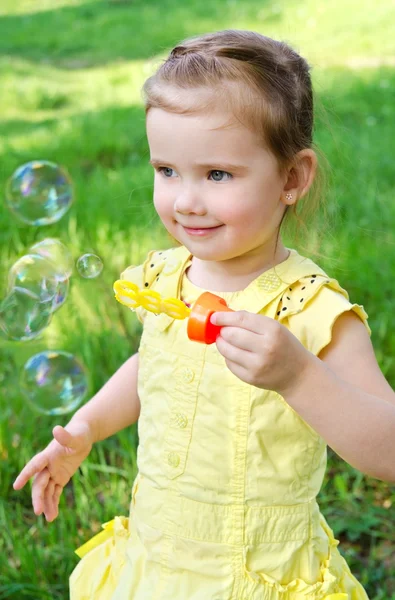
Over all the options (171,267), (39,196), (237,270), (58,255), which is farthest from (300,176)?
(39,196)

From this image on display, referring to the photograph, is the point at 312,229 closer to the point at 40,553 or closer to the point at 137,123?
the point at 40,553

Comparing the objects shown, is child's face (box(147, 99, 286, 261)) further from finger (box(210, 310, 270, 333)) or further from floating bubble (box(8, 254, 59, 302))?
floating bubble (box(8, 254, 59, 302))

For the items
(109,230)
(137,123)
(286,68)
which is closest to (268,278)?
(286,68)

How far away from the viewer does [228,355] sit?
1.40 m

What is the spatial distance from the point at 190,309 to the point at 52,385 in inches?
33.2

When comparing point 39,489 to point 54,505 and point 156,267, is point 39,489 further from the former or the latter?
point 156,267

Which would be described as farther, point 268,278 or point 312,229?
point 312,229

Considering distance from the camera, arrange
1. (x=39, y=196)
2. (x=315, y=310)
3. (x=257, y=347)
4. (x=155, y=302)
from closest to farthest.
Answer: (x=257, y=347) < (x=155, y=302) < (x=315, y=310) < (x=39, y=196)

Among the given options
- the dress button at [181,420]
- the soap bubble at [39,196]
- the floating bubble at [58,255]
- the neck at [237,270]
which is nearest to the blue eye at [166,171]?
the neck at [237,270]

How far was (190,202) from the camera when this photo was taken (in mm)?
1550

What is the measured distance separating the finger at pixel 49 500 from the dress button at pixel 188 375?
1.37 feet

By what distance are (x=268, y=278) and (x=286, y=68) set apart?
387 millimetres

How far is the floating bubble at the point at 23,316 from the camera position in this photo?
6.91 ft

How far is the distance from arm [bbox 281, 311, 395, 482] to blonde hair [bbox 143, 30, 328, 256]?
16.3 inches
